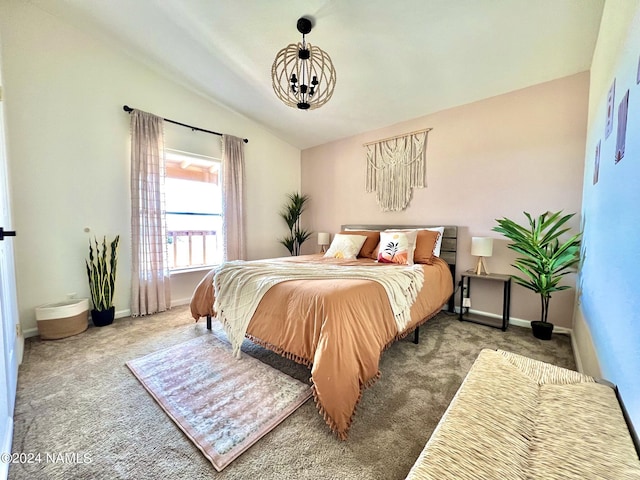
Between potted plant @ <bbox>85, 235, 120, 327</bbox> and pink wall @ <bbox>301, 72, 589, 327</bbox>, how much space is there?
3.50 metres

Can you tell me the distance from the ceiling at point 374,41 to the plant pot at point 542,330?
2.44 meters

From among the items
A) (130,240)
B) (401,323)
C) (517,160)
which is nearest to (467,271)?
(517,160)

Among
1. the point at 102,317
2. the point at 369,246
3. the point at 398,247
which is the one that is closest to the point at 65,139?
the point at 102,317

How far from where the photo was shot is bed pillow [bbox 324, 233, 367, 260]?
3230 mm

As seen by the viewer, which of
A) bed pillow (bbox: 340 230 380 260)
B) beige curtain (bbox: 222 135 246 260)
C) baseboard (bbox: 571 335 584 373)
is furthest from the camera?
beige curtain (bbox: 222 135 246 260)

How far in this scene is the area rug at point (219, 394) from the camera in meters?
1.31

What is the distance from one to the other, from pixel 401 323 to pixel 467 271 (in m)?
1.53

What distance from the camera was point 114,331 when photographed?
261 cm

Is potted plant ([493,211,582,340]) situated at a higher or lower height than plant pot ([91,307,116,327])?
higher

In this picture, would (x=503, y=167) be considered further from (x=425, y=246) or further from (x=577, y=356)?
(x=577, y=356)

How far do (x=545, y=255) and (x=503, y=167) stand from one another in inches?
42.3

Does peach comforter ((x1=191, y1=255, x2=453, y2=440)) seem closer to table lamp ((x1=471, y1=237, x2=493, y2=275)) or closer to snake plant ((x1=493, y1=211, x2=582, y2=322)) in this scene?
table lamp ((x1=471, y1=237, x2=493, y2=275))

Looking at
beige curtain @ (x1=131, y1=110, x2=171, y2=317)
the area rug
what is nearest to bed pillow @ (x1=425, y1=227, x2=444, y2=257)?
the area rug

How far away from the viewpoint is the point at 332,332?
1.41 m
